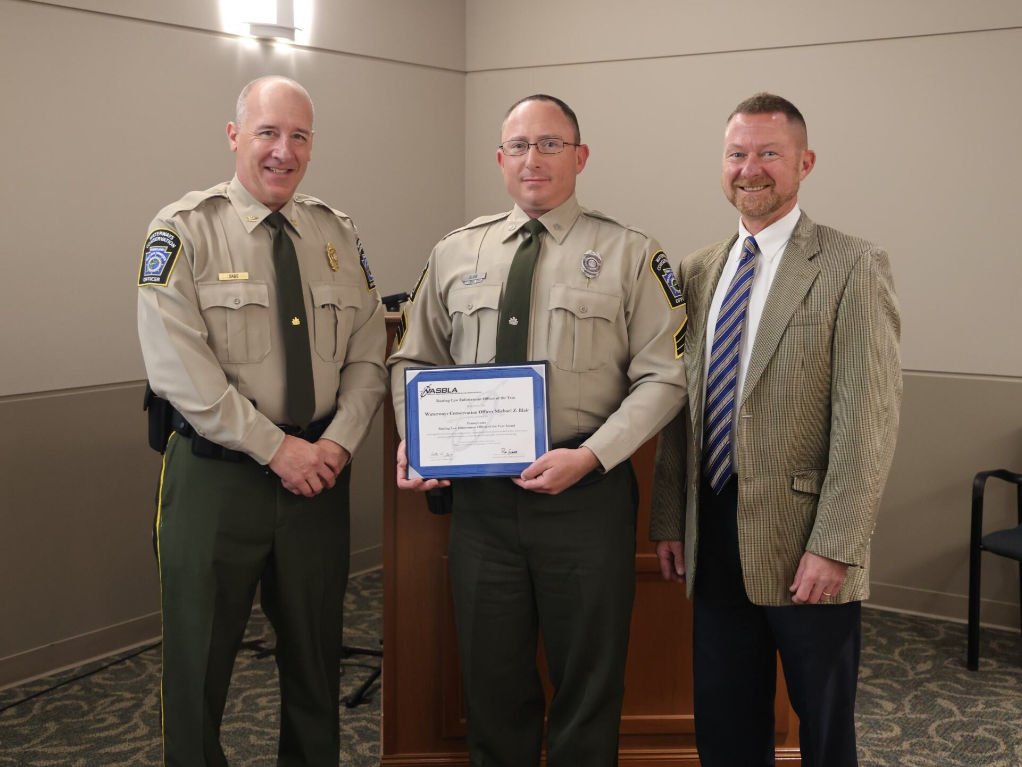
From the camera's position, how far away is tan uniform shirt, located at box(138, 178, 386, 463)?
2.12 meters

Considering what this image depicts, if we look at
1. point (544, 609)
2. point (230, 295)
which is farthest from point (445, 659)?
point (230, 295)

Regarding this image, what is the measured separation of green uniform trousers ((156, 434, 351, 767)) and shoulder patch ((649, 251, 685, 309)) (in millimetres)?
921

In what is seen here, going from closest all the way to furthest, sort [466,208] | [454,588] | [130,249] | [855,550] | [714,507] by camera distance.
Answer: [855,550], [714,507], [454,588], [130,249], [466,208]

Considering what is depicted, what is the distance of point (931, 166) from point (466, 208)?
7.46ft

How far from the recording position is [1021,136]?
151 inches

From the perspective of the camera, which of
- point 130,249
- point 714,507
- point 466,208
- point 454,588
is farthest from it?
point 466,208

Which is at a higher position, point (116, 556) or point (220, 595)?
point (220, 595)

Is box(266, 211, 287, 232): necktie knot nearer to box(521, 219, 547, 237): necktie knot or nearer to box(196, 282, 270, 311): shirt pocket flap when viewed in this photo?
box(196, 282, 270, 311): shirt pocket flap

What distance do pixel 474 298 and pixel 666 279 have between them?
1.44 feet

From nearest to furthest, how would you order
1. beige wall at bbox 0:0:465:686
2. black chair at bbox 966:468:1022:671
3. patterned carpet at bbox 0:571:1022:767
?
patterned carpet at bbox 0:571:1022:767
beige wall at bbox 0:0:465:686
black chair at bbox 966:468:1022:671

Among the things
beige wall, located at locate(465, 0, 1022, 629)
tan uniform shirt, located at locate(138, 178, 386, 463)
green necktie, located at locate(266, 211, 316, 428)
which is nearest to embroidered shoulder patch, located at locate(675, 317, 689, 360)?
tan uniform shirt, located at locate(138, 178, 386, 463)

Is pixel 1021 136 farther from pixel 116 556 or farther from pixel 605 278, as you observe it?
pixel 116 556

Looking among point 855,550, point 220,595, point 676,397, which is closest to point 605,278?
point 676,397

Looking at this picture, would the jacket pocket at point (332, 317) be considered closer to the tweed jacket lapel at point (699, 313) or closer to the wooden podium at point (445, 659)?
the wooden podium at point (445, 659)
